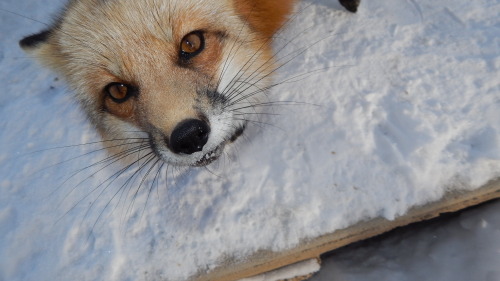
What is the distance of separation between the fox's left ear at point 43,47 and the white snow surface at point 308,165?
0.21 meters

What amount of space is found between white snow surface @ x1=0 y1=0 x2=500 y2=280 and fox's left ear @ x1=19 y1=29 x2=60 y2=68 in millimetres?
214

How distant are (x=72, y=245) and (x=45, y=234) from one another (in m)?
0.20

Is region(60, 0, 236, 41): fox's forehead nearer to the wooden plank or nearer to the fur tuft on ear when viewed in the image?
the fur tuft on ear

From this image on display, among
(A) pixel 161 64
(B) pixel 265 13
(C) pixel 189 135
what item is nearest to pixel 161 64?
(A) pixel 161 64

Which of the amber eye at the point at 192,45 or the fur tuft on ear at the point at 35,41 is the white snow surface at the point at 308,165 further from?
the amber eye at the point at 192,45

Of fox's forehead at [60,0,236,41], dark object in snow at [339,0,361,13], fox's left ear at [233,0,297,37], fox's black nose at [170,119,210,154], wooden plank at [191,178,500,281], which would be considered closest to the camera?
fox's black nose at [170,119,210,154]

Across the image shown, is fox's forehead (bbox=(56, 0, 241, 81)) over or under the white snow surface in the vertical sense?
over

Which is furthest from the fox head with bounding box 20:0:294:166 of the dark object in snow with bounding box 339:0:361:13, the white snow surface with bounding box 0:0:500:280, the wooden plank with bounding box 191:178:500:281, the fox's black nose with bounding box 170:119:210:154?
the dark object in snow with bounding box 339:0:361:13

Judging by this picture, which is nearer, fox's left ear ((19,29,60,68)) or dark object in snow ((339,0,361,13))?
fox's left ear ((19,29,60,68))

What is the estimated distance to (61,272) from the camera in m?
1.66

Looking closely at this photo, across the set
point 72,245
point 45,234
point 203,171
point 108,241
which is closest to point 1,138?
point 45,234

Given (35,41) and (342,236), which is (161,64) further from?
(342,236)

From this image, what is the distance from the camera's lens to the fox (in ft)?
4.13

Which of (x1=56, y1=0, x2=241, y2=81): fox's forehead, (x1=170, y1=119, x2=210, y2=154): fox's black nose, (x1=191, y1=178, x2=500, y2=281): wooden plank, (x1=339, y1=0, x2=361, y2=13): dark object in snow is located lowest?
(x1=191, y1=178, x2=500, y2=281): wooden plank
